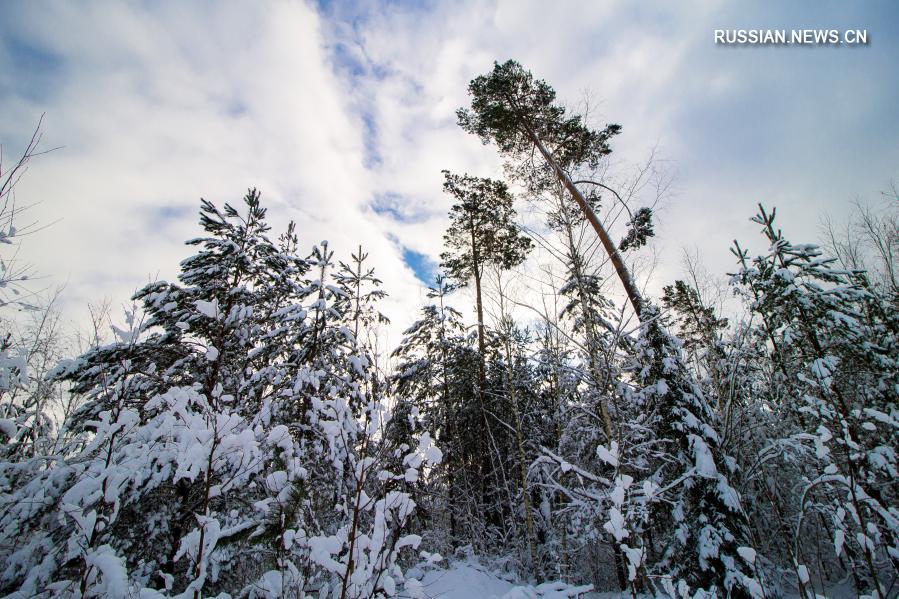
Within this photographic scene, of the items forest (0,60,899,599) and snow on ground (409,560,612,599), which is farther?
snow on ground (409,560,612,599)

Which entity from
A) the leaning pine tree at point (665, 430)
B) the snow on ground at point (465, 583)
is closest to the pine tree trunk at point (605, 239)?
the leaning pine tree at point (665, 430)

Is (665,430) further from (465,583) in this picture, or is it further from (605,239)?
(465,583)

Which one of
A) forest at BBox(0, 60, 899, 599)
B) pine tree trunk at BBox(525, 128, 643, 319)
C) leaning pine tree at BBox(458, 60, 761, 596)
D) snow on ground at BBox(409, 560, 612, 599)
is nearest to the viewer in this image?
forest at BBox(0, 60, 899, 599)

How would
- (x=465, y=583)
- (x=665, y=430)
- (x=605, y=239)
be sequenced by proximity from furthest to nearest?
(x=465, y=583)
(x=605, y=239)
(x=665, y=430)

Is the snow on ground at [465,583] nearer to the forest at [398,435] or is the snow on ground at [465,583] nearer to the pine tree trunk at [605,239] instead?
the forest at [398,435]

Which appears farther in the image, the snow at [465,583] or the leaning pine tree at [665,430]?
the snow at [465,583]

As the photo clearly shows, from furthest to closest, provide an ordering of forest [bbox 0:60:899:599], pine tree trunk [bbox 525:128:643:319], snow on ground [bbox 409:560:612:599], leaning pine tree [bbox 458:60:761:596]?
snow on ground [bbox 409:560:612:599] < pine tree trunk [bbox 525:128:643:319] < leaning pine tree [bbox 458:60:761:596] < forest [bbox 0:60:899:599]

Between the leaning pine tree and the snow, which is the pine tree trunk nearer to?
the leaning pine tree

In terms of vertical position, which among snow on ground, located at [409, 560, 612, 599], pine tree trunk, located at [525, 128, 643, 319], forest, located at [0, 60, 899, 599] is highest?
pine tree trunk, located at [525, 128, 643, 319]

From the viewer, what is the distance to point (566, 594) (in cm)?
295

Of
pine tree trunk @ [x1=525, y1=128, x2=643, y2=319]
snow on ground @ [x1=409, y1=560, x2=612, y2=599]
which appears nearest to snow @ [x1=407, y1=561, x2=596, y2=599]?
snow on ground @ [x1=409, y1=560, x2=612, y2=599]

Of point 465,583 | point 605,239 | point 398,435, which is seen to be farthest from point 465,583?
point 605,239

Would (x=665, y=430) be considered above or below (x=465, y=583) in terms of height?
above

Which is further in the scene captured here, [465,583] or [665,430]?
[465,583]
